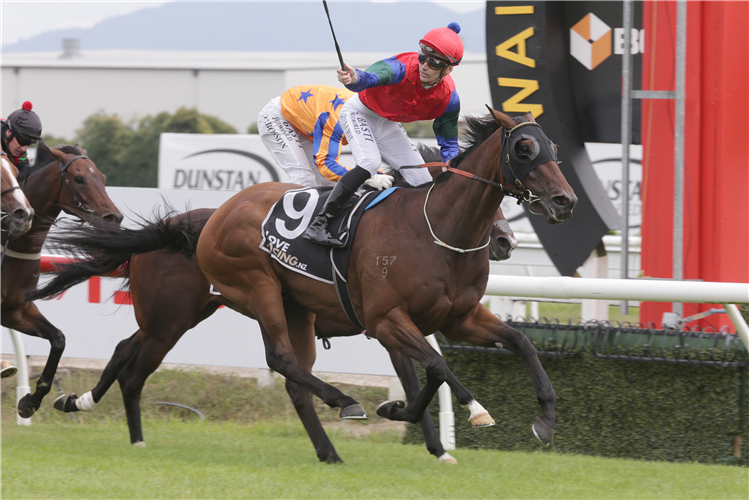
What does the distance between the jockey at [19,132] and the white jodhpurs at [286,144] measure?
127 centimetres

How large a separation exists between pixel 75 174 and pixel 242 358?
5.00 feet

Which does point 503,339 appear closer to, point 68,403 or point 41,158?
point 68,403

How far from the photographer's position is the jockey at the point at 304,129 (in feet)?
16.3

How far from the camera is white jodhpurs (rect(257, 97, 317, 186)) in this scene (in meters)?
5.12

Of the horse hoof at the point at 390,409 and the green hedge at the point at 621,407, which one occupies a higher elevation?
the horse hoof at the point at 390,409

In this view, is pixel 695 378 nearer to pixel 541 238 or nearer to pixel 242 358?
pixel 541 238

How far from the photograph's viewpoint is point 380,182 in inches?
161

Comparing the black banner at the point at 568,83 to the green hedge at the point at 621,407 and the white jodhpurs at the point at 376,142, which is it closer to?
the green hedge at the point at 621,407

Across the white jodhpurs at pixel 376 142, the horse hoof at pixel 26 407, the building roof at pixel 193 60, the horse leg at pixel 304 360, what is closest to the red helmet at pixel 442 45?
the white jodhpurs at pixel 376 142

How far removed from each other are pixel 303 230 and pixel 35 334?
1.97 m

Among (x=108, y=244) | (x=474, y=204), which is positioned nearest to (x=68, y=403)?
(x=108, y=244)

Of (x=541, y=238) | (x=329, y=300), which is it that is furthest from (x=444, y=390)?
(x=541, y=238)

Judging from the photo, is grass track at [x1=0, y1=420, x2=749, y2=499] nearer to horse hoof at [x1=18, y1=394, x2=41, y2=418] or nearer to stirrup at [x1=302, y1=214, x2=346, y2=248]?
horse hoof at [x1=18, y1=394, x2=41, y2=418]

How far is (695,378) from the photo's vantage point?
13.8ft
